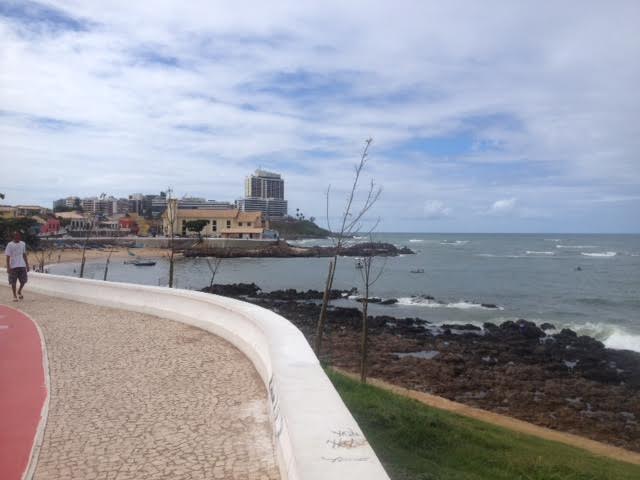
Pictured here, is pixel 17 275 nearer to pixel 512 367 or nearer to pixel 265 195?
pixel 512 367

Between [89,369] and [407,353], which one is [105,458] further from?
[407,353]

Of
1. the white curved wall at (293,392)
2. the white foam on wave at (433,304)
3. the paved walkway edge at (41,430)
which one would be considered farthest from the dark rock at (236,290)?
the paved walkway edge at (41,430)

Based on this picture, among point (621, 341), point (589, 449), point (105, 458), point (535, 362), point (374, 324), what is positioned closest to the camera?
point (105, 458)

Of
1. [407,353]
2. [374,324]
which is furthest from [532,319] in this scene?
[407,353]

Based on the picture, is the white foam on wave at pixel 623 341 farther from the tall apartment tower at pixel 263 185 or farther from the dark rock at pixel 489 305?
the tall apartment tower at pixel 263 185

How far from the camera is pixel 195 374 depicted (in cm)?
610

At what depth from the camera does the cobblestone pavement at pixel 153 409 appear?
12.3ft

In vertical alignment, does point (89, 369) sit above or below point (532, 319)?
above

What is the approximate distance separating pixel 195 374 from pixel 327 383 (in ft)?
7.94

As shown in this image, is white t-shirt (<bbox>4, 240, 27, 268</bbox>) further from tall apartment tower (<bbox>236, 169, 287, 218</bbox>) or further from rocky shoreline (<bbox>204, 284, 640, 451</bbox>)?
tall apartment tower (<bbox>236, 169, 287, 218</bbox>)

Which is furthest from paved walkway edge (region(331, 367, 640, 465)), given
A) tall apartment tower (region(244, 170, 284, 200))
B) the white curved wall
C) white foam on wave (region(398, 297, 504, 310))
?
tall apartment tower (region(244, 170, 284, 200))

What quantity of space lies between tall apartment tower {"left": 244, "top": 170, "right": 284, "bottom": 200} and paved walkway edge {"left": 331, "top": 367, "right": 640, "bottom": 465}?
497 ft

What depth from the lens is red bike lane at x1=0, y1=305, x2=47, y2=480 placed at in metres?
3.90

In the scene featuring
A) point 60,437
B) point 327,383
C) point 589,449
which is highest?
point 327,383
